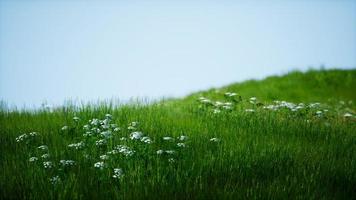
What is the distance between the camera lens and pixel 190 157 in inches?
271

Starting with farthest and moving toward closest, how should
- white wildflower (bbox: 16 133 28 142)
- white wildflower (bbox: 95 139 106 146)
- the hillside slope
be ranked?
the hillside slope < white wildflower (bbox: 16 133 28 142) < white wildflower (bbox: 95 139 106 146)

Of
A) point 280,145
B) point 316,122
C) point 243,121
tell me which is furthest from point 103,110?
point 316,122

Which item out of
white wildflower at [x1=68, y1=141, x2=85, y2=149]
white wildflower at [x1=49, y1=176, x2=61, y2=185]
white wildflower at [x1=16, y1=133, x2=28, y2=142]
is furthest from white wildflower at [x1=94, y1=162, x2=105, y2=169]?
white wildflower at [x1=16, y1=133, x2=28, y2=142]

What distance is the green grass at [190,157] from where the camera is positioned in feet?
19.5

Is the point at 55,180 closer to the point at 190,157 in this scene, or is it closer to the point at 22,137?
the point at 190,157

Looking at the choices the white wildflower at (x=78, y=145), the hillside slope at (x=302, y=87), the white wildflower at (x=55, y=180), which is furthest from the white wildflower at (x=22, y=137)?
the hillside slope at (x=302, y=87)

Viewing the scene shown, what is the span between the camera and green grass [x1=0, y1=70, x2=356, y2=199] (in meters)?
5.96

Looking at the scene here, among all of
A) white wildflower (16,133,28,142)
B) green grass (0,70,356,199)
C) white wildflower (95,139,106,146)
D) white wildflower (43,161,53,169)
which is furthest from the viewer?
white wildflower (16,133,28,142)

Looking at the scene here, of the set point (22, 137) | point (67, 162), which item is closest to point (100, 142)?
point (67, 162)

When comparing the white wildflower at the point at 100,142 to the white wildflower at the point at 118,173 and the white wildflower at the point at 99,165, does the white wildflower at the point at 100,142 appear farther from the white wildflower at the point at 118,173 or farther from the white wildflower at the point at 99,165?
the white wildflower at the point at 118,173

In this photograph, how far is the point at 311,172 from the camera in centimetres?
689

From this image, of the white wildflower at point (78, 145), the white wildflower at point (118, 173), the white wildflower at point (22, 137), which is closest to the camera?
the white wildflower at point (118, 173)

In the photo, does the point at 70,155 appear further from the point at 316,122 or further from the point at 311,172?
the point at 316,122

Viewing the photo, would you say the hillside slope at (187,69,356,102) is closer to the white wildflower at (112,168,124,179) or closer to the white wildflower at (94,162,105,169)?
the white wildflower at (94,162,105,169)
